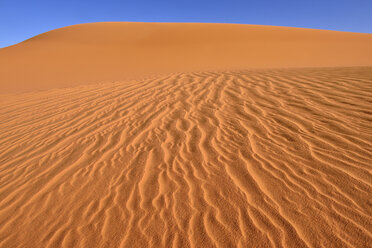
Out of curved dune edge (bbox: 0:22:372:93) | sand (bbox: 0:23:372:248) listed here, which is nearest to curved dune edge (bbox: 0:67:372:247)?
sand (bbox: 0:23:372:248)

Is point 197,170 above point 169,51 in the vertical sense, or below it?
above

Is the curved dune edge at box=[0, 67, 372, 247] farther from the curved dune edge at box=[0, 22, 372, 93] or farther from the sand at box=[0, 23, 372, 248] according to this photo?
the curved dune edge at box=[0, 22, 372, 93]

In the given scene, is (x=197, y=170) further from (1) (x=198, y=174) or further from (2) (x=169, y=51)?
(2) (x=169, y=51)

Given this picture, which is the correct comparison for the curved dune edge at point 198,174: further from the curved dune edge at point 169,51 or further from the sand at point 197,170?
the curved dune edge at point 169,51

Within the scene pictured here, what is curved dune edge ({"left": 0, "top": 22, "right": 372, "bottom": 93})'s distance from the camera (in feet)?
51.8

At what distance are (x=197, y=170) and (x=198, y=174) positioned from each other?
0.30 feet

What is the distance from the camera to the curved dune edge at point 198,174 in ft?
7.10

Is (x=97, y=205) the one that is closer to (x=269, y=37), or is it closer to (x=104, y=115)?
(x=104, y=115)

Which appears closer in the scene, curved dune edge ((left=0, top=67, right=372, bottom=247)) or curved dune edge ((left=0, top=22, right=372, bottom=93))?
curved dune edge ((left=0, top=67, right=372, bottom=247))

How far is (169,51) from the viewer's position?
2305 cm

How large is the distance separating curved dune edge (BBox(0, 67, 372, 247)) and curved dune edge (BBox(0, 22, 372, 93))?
31.0 ft

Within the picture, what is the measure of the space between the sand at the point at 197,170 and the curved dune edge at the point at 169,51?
9125 millimetres

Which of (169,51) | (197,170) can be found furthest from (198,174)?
(169,51)

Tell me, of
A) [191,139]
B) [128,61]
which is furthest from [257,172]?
[128,61]
